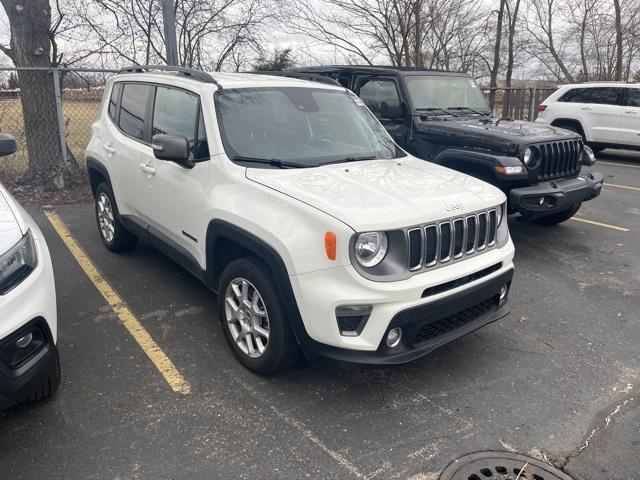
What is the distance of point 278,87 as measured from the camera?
4.08 meters

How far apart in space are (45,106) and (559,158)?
7235 millimetres

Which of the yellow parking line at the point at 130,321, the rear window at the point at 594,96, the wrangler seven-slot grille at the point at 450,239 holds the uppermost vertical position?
the rear window at the point at 594,96

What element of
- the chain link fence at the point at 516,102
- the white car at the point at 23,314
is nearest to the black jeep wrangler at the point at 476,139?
the white car at the point at 23,314

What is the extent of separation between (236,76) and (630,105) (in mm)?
10435

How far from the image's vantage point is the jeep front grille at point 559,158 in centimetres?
553

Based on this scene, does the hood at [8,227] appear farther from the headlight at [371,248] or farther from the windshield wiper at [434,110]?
the windshield wiper at [434,110]

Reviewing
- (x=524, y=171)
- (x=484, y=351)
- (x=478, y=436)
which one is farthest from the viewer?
(x=524, y=171)

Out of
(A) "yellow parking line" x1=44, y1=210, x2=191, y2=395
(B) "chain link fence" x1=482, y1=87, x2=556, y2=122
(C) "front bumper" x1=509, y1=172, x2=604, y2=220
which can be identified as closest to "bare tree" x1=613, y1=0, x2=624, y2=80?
(B) "chain link fence" x1=482, y1=87, x2=556, y2=122

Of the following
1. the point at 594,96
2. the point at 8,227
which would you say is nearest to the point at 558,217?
the point at 8,227

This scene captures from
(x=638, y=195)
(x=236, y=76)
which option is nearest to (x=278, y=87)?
(x=236, y=76)

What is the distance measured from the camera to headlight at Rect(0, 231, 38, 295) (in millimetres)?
2426

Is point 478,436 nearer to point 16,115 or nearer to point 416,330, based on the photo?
point 416,330

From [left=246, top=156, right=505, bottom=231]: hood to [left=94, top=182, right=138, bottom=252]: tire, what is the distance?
7.78 ft

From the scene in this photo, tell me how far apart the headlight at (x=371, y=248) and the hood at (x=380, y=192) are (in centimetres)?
6
